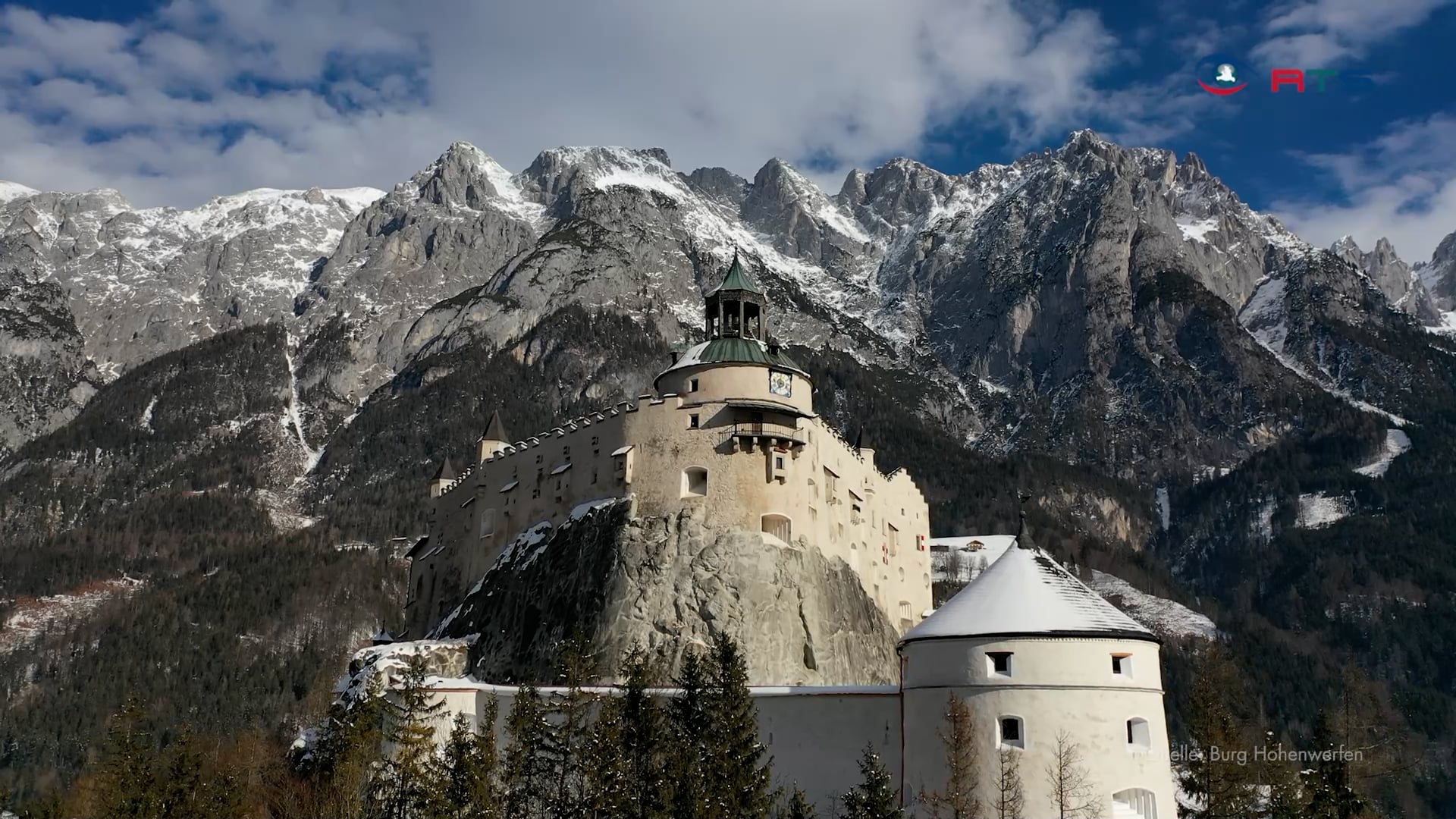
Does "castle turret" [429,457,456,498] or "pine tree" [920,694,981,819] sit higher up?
"castle turret" [429,457,456,498]

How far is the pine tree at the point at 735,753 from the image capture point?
156 ft

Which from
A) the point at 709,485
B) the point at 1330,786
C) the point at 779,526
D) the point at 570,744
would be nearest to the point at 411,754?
the point at 570,744

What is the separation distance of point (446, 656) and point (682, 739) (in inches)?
1368

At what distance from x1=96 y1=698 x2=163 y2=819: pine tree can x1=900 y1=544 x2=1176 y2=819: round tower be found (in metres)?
36.4

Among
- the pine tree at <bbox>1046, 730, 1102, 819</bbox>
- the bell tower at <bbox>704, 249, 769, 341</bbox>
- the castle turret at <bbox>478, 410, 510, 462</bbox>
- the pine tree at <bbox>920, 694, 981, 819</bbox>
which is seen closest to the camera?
the pine tree at <bbox>1046, 730, 1102, 819</bbox>

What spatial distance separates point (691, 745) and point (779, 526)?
1244 inches

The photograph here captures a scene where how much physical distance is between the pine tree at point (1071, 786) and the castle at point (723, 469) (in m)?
34.9

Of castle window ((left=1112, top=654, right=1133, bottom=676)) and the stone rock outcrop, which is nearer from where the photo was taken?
castle window ((left=1112, top=654, right=1133, bottom=676))

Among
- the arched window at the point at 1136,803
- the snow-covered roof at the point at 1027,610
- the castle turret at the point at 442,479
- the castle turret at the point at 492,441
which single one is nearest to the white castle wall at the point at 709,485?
the castle turret at the point at 492,441

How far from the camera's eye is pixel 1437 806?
15338cm

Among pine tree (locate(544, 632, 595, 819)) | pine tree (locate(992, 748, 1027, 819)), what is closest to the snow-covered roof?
pine tree (locate(992, 748, 1027, 819))

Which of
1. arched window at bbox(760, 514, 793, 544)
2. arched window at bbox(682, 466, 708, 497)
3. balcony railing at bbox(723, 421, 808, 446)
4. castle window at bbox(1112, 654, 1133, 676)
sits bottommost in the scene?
castle window at bbox(1112, 654, 1133, 676)

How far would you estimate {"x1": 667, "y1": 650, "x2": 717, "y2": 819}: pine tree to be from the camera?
156 ft

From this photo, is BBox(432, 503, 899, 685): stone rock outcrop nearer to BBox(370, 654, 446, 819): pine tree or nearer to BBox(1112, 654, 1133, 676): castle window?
BBox(370, 654, 446, 819): pine tree
